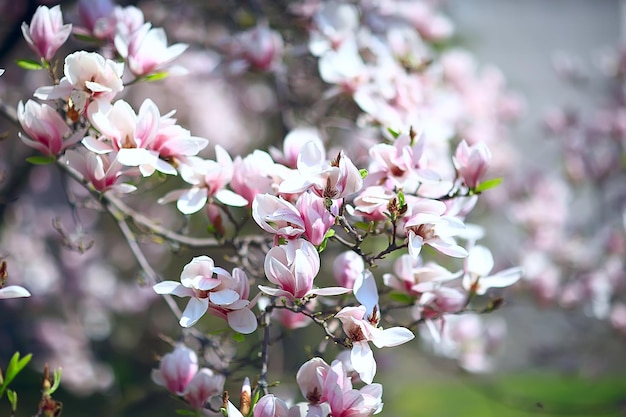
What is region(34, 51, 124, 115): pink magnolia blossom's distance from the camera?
89 centimetres

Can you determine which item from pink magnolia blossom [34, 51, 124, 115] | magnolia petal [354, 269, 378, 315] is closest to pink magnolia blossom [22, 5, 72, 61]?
pink magnolia blossom [34, 51, 124, 115]

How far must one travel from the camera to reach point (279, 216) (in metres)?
0.82

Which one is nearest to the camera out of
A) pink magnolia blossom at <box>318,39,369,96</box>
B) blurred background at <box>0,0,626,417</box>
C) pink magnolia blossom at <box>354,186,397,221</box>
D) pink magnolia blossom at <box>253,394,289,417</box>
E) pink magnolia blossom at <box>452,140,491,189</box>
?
pink magnolia blossom at <box>253,394,289,417</box>

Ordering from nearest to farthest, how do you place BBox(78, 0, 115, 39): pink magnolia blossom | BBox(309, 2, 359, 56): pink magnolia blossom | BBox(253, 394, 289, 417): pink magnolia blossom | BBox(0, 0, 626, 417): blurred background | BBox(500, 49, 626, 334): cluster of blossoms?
1. BBox(253, 394, 289, 417): pink magnolia blossom
2. BBox(78, 0, 115, 39): pink magnolia blossom
3. BBox(309, 2, 359, 56): pink magnolia blossom
4. BBox(0, 0, 626, 417): blurred background
5. BBox(500, 49, 626, 334): cluster of blossoms

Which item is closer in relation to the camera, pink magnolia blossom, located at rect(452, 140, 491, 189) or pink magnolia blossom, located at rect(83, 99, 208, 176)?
pink magnolia blossom, located at rect(83, 99, 208, 176)

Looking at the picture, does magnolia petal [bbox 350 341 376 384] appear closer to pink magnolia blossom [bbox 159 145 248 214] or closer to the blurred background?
pink magnolia blossom [bbox 159 145 248 214]

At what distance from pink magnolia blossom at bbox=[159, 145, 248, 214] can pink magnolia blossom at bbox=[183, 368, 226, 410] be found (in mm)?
265

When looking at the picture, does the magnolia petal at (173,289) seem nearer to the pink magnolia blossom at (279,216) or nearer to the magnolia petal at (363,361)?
the pink magnolia blossom at (279,216)

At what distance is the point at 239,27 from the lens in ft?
5.89

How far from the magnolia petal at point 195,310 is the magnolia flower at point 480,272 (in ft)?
1.50

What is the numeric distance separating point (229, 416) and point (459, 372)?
49.5 inches

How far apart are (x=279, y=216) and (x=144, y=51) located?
0.44 metres

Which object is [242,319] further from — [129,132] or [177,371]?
[129,132]

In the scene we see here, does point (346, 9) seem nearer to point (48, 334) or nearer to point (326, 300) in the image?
point (326, 300)
